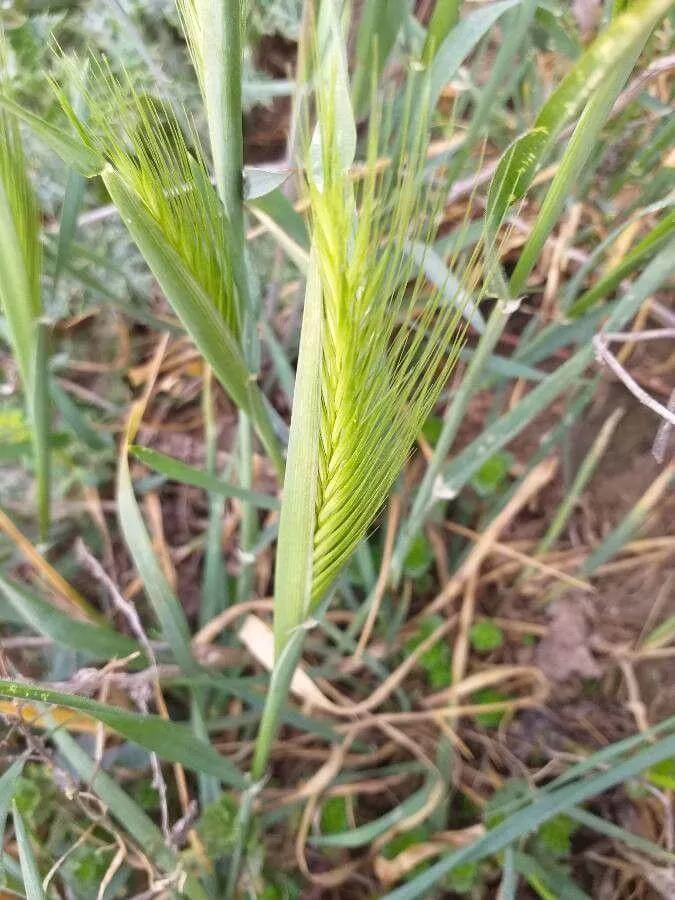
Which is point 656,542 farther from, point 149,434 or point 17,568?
point 17,568

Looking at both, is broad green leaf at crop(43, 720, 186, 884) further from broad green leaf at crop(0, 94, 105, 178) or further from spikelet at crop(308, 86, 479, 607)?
broad green leaf at crop(0, 94, 105, 178)


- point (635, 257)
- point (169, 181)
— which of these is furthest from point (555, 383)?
point (169, 181)

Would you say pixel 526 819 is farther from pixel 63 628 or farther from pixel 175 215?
pixel 175 215

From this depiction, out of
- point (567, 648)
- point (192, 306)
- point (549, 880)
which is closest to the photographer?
point (192, 306)

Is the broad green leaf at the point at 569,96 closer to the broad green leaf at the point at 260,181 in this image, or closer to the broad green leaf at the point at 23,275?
the broad green leaf at the point at 260,181

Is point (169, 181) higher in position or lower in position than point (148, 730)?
higher

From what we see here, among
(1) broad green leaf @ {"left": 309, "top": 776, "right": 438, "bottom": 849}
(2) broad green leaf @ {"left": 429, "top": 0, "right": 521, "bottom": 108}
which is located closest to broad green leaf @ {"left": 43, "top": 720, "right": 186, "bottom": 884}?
(1) broad green leaf @ {"left": 309, "top": 776, "right": 438, "bottom": 849}

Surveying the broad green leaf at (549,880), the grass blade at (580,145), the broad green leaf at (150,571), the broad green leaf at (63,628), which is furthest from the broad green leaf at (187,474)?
the broad green leaf at (549,880)
